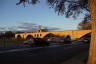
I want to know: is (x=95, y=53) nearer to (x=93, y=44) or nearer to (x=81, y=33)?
(x=93, y=44)

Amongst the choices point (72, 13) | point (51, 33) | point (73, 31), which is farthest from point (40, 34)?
point (72, 13)

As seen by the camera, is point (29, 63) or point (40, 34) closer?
point (29, 63)

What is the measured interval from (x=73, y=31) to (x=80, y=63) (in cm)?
8766

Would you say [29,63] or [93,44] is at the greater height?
[93,44]

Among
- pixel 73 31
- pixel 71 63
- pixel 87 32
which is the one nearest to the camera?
pixel 71 63

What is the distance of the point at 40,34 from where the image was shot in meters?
118

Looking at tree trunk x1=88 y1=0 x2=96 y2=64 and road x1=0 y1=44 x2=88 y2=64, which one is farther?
road x1=0 y1=44 x2=88 y2=64

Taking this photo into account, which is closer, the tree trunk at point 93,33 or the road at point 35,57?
the tree trunk at point 93,33

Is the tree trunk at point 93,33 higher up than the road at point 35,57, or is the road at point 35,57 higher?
the tree trunk at point 93,33

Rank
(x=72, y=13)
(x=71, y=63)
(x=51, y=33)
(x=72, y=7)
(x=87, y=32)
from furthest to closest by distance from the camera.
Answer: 1. (x=51, y=33)
2. (x=87, y=32)
3. (x=72, y=13)
4. (x=72, y=7)
5. (x=71, y=63)

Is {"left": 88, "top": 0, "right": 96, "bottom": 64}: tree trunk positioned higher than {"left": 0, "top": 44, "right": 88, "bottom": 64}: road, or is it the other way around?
{"left": 88, "top": 0, "right": 96, "bottom": 64}: tree trunk

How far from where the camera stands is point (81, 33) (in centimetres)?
9456

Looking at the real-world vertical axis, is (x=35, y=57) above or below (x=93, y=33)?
below

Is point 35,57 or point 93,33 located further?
point 35,57
